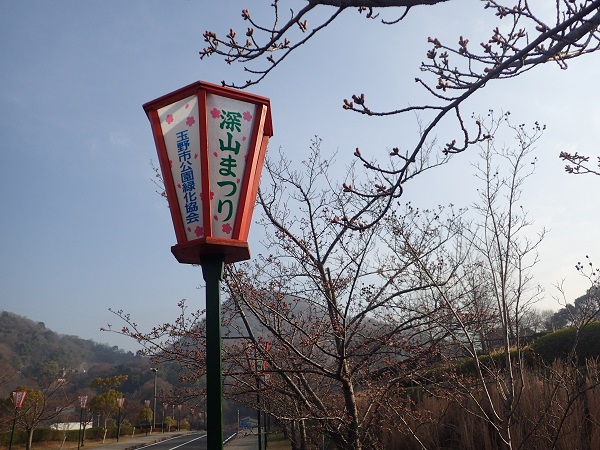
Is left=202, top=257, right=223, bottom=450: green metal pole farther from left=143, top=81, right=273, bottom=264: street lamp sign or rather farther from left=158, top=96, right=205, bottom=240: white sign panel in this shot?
left=158, top=96, right=205, bottom=240: white sign panel

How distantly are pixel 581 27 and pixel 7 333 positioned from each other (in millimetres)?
87040

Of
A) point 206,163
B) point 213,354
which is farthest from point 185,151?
point 213,354

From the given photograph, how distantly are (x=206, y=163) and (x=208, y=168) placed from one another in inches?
1.0

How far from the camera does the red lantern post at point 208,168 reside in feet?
7.66

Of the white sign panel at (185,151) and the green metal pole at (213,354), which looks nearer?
the green metal pole at (213,354)

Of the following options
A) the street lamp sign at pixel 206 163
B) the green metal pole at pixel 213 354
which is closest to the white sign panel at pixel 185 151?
the street lamp sign at pixel 206 163

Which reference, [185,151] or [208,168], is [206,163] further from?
[185,151]

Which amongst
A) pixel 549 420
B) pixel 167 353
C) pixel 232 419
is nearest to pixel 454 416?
pixel 549 420

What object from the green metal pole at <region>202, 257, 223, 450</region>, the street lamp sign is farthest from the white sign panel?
the green metal pole at <region>202, 257, 223, 450</region>

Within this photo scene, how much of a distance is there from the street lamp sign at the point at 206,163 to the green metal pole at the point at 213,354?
8 centimetres

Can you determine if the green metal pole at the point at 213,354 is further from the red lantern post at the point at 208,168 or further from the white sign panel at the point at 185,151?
the white sign panel at the point at 185,151

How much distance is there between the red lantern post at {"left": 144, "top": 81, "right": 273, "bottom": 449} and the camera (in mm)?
2336

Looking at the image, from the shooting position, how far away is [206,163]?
2379 mm

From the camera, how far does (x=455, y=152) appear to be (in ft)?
8.98
